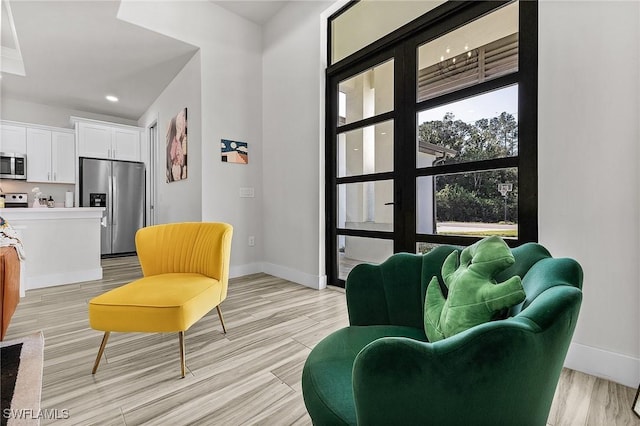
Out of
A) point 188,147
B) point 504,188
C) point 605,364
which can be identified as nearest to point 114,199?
point 188,147

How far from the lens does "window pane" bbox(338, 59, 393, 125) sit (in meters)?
2.67

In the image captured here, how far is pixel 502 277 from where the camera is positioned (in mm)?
937

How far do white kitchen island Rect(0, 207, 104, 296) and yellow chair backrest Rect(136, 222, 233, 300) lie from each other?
2059mm

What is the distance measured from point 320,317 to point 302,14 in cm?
327

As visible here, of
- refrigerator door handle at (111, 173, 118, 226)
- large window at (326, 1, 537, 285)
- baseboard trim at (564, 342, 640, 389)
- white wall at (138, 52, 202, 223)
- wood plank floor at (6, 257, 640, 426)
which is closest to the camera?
wood plank floor at (6, 257, 640, 426)

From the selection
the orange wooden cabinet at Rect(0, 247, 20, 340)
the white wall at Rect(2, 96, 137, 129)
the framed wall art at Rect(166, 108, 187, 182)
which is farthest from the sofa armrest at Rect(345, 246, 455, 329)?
the white wall at Rect(2, 96, 137, 129)

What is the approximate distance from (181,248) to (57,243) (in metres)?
2.38

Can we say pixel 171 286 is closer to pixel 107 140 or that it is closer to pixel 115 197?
pixel 115 197

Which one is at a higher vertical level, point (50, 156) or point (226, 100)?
point (226, 100)

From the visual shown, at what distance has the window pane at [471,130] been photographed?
190 centimetres

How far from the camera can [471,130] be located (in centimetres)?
212

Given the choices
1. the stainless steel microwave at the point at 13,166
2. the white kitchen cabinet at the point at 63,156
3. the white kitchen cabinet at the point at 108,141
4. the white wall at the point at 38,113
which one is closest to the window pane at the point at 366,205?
the white kitchen cabinet at the point at 108,141

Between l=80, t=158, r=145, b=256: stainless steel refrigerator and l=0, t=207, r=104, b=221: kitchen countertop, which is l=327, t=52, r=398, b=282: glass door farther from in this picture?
l=80, t=158, r=145, b=256: stainless steel refrigerator

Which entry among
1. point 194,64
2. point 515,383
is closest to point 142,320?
A: point 515,383
